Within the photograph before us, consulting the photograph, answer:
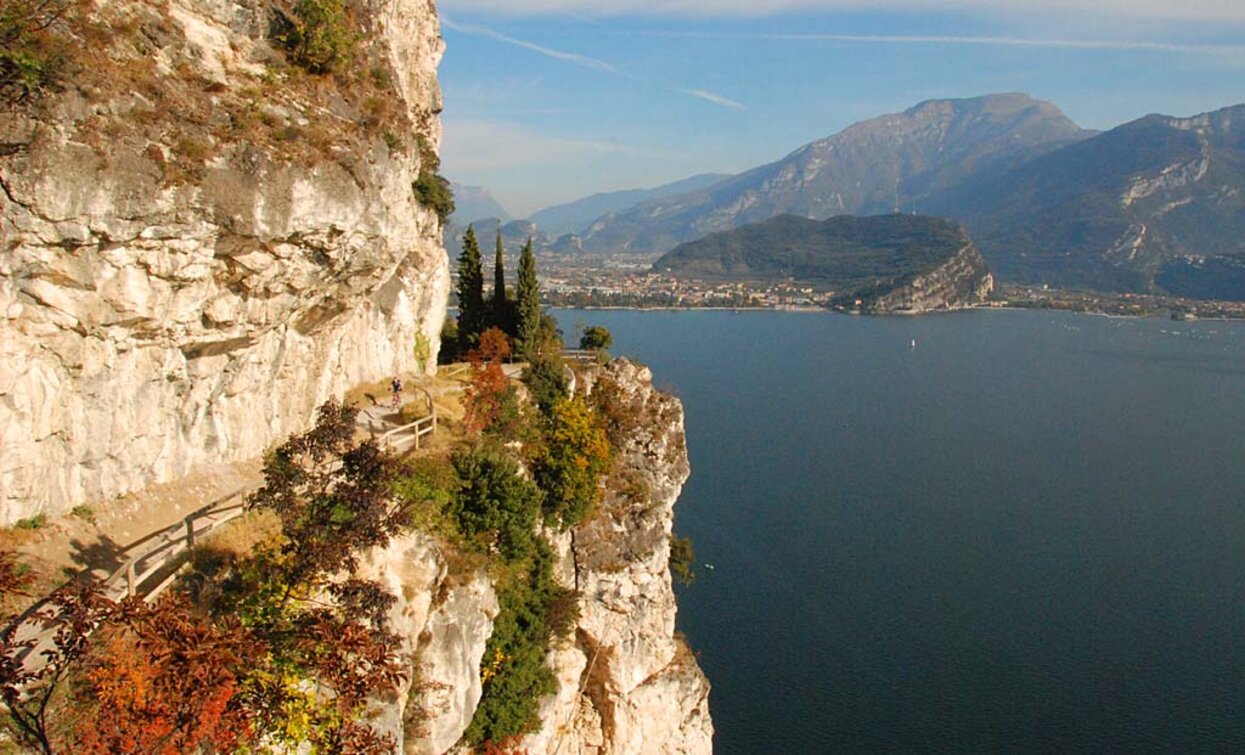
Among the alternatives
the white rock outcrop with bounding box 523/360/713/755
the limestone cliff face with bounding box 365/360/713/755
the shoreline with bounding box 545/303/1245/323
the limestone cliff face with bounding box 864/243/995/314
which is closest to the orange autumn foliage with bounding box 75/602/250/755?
the limestone cliff face with bounding box 365/360/713/755

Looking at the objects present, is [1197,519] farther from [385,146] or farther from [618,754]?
[385,146]

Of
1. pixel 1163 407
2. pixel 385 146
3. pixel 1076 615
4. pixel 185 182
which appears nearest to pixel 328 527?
pixel 185 182

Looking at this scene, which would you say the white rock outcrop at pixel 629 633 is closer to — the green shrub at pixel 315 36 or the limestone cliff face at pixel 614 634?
the limestone cliff face at pixel 614 634

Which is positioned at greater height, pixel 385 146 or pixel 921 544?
pixel 385 146

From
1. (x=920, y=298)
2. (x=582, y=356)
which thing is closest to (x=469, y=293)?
(x=582, y=356)

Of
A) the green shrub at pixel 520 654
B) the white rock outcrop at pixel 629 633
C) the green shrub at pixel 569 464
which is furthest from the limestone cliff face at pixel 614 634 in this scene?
the green shrub at pixel 569 464

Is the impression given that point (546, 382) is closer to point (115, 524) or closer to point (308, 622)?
point (115, 524)
